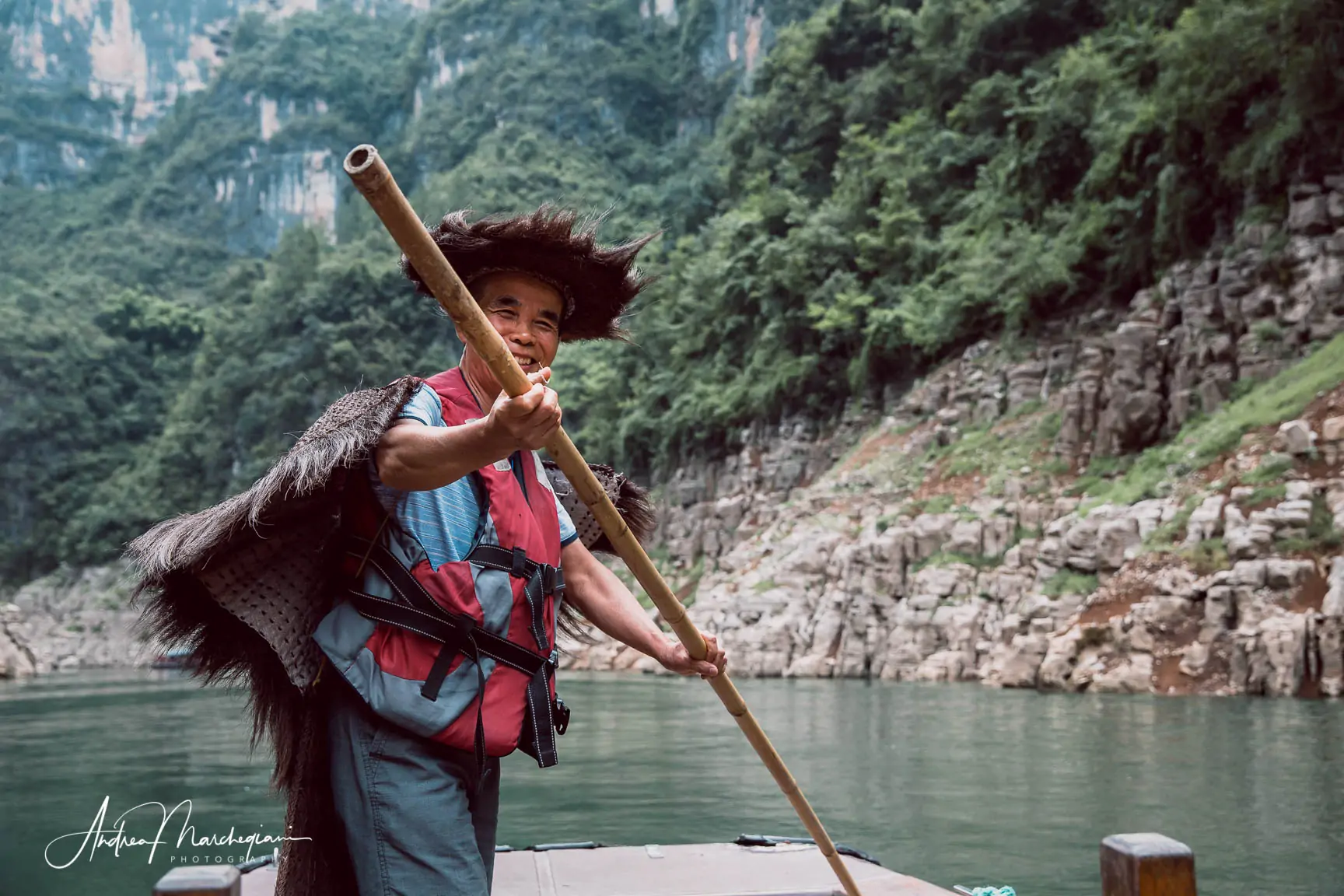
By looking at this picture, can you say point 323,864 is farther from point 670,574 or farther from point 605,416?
point 605,416

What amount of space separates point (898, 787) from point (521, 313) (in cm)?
608

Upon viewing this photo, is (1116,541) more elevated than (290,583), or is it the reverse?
(1116,541)

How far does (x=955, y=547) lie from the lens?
1770cm

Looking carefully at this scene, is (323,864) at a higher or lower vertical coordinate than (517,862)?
higher

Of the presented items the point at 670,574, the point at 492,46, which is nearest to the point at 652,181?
the point at 492,46

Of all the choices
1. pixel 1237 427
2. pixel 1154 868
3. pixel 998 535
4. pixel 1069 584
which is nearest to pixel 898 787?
pixel 1154 868

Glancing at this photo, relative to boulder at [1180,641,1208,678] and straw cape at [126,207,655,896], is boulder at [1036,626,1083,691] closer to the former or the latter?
boulder at [1180,641,1208,678]

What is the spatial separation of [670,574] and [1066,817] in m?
22.1

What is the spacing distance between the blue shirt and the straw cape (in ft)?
0.13

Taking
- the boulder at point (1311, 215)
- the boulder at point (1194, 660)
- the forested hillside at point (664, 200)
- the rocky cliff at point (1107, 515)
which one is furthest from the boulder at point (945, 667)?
the forested hillside at point (664, 200)

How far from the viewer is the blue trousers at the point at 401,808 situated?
1.98 m

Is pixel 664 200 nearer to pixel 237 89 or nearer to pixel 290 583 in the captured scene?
pixel 237 89

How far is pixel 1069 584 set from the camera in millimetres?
14992

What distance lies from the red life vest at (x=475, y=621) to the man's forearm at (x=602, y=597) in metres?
0.30
